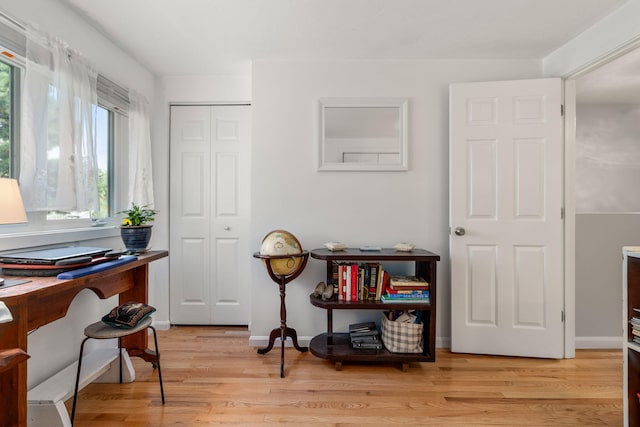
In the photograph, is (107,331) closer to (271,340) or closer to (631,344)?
(271,340)

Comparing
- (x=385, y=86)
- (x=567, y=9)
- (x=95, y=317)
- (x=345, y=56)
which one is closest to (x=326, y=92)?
(x=345, y=56)

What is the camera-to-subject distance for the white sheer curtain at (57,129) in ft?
5.75

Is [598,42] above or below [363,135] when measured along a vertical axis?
above

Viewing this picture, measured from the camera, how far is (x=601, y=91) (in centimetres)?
300

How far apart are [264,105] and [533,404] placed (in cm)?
271

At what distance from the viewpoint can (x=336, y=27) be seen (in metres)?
2.28

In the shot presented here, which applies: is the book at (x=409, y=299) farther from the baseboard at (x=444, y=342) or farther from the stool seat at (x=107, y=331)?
the stool seat at (x=107, y=331)

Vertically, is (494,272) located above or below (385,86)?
below

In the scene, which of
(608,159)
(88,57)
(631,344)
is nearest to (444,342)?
(631,344)

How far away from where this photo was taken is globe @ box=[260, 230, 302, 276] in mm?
2381

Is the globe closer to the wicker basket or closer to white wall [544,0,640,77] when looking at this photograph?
the wicker basket

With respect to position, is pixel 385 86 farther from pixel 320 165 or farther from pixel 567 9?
pixel 567 9

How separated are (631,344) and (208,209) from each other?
305cm

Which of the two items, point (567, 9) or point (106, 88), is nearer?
point (567, 9)
